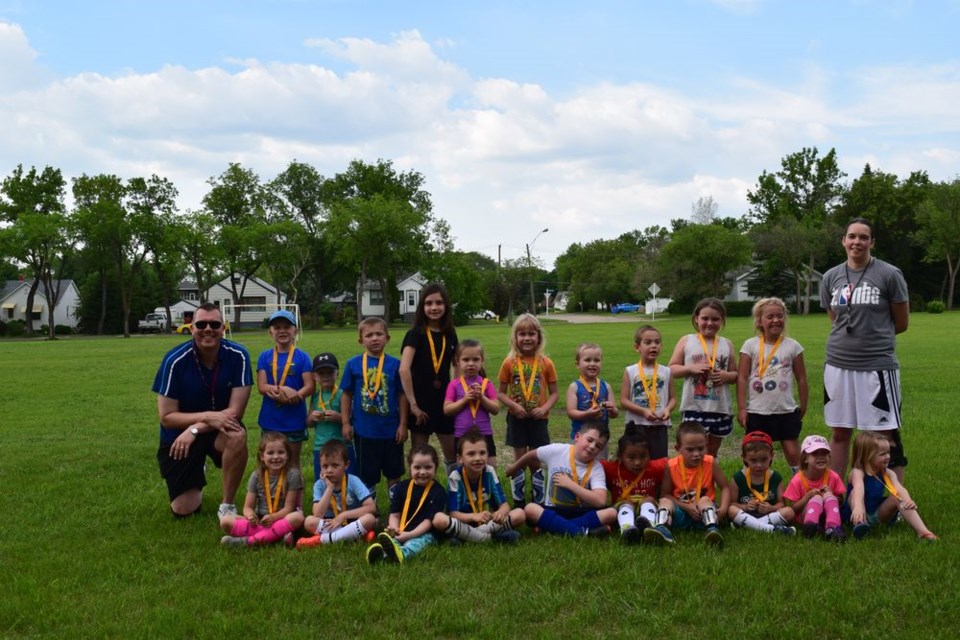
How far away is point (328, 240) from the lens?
213 feet

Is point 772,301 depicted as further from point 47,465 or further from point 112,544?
point 47,465

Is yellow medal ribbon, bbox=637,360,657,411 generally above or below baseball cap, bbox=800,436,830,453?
above

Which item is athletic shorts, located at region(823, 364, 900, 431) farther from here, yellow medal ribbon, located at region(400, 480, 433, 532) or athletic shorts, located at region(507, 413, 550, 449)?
yellow medal ribbon, located at region(400, 480, 433, 532)

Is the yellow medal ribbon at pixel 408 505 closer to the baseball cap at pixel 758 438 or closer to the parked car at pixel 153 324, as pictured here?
the baseball cap at pixel 758 438

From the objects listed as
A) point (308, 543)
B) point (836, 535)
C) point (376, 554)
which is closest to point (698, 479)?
point (836, 535)

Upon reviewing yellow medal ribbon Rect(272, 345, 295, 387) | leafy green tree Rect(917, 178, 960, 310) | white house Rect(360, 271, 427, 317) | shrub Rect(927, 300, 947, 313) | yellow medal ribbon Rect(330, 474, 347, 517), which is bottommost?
yellow medal ribbon Rect(330, 474, 347, 517)

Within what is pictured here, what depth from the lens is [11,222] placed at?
58406 millimetres

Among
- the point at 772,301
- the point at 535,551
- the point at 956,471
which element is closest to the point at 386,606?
the point at 535,551

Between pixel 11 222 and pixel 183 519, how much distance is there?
6288cm

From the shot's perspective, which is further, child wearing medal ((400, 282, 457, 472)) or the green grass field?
child wearing medal ((400, 282, 457, 472))

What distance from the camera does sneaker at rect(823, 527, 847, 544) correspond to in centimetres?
508

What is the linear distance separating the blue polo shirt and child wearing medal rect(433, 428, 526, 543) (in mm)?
1965

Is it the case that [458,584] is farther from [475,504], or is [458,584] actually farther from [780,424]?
[780,424]

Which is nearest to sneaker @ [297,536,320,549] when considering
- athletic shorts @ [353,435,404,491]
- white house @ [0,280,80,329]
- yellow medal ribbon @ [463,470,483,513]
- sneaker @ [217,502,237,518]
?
sneaker @ [217,502,237,518]
